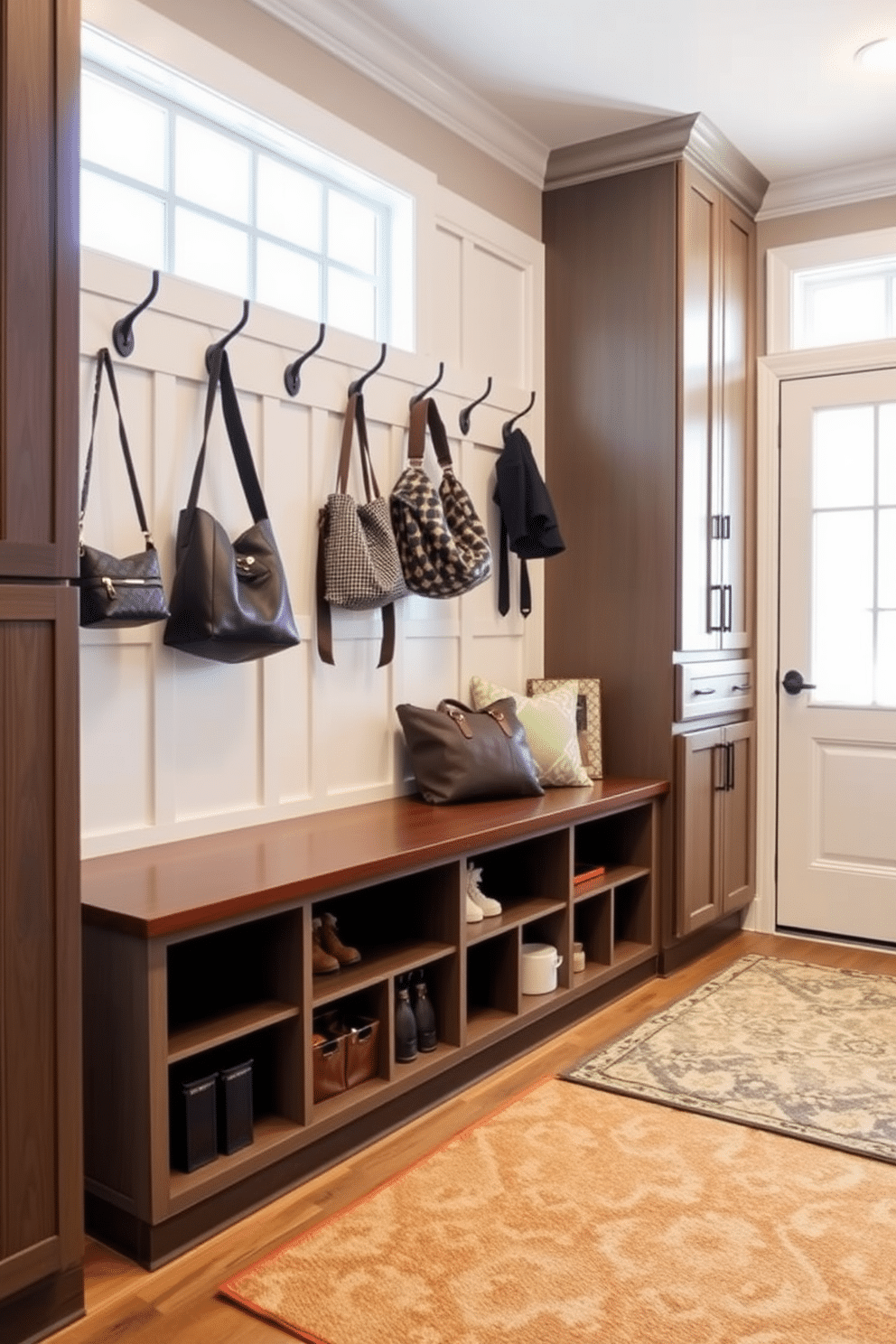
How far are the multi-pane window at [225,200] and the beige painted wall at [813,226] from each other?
5.05ft

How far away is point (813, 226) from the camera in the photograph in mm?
4121

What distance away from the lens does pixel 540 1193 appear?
7.41 ft

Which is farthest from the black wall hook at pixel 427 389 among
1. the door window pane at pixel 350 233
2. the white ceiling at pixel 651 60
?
the white ceiling at pixel 651 60

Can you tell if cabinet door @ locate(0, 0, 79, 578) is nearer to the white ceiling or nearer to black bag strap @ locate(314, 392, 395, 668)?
black bag strap @ locate(314, 392, 395, 668)

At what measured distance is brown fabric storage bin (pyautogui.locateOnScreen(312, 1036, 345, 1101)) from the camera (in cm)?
240

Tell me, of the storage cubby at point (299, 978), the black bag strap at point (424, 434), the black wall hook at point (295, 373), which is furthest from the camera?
the black bag strap at point (424, 434)

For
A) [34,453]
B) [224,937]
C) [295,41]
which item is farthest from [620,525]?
[34,453]

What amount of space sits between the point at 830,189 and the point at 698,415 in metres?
1.02

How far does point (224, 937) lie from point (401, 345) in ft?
5.77

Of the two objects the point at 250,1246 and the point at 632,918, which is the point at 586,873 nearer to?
the point at 632,918

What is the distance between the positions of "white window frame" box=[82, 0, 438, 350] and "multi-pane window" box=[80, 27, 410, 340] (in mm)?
22

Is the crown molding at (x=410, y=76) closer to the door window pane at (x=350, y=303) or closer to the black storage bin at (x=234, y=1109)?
the door window pane at (x=350, y=303)

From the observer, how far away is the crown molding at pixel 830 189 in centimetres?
395

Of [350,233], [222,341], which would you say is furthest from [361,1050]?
[350,233]
